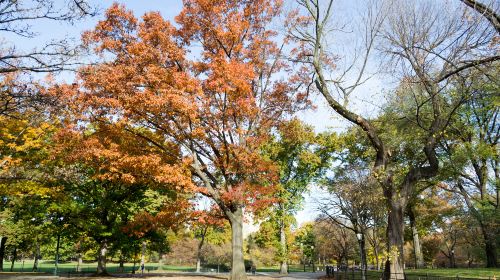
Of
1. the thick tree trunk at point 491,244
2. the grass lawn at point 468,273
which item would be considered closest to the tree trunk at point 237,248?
the grass lawn at point 468,273

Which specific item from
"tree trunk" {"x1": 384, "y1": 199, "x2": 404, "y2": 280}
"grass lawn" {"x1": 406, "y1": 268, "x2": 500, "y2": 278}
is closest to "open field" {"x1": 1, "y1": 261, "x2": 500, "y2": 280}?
"grass lawn" {"x1": 406, "y1": 268, "x2": 500, "y2": 278}

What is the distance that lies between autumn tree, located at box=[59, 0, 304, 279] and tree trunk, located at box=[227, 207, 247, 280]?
5 cm

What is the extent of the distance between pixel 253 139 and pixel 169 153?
423 cm

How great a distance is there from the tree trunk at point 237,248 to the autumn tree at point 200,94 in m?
0.05

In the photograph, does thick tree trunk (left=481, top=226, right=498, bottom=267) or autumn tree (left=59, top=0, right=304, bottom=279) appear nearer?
autumn tree (left=59, top=0, right=304, bottom=279)

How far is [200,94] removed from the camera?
1614 cm

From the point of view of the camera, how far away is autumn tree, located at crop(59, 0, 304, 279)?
51.4ft

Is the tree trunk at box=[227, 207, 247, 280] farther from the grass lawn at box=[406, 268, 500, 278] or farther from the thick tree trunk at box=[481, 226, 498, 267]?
the thick tree trunk at box=[481, 226, 498, 267]

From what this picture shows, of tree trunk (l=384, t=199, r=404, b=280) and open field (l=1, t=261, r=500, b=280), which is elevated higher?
tree trunk (l=384, t=199, r=404, b=280)

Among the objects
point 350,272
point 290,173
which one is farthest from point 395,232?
point 290,173

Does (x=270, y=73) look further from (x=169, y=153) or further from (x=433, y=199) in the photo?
(x=433, y=199)

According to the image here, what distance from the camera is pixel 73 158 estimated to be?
16.3 meters

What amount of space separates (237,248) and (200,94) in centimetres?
757

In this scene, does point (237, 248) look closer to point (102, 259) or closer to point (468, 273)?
point (468, 273)
